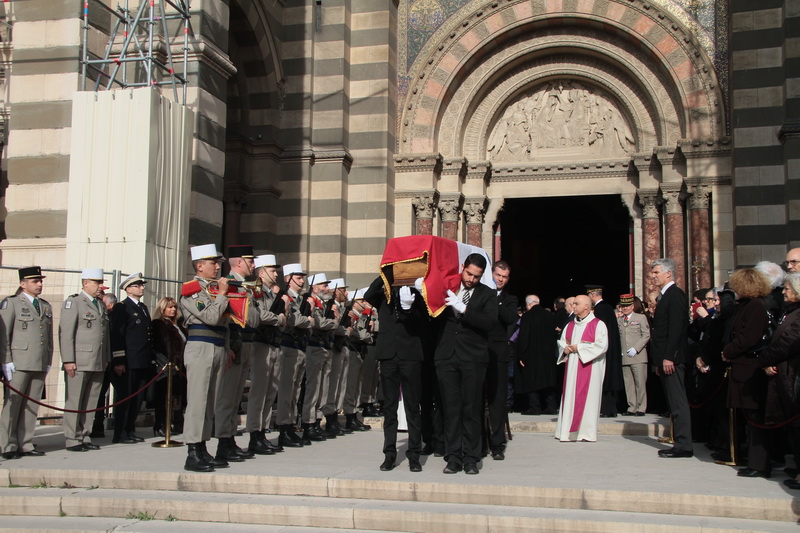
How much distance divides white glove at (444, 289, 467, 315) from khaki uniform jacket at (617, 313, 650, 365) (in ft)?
19.1

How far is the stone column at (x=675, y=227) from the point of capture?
52.3 ft

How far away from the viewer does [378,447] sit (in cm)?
864

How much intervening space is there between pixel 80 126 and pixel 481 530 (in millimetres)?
8269

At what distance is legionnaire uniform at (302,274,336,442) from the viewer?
907 centimetres

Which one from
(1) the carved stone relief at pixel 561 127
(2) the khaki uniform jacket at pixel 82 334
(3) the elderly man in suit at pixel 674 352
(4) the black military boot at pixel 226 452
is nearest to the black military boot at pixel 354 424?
(4) the black military boot at pixel 226 452

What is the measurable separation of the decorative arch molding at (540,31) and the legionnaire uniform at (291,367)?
31.1ft

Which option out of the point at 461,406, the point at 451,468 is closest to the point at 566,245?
the point at 461,406

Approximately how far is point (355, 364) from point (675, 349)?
435cm

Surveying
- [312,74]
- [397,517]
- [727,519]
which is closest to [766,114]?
[312,74]

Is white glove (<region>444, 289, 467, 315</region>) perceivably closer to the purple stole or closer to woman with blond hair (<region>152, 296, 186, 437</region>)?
the purple stole

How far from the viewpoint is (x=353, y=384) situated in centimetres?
1076

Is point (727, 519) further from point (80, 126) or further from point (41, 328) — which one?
point (80, 126)

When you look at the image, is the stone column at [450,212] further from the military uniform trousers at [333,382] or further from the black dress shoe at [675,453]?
Result: the black dress shoe at [675,453]

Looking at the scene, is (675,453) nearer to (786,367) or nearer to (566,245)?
(786,367)
